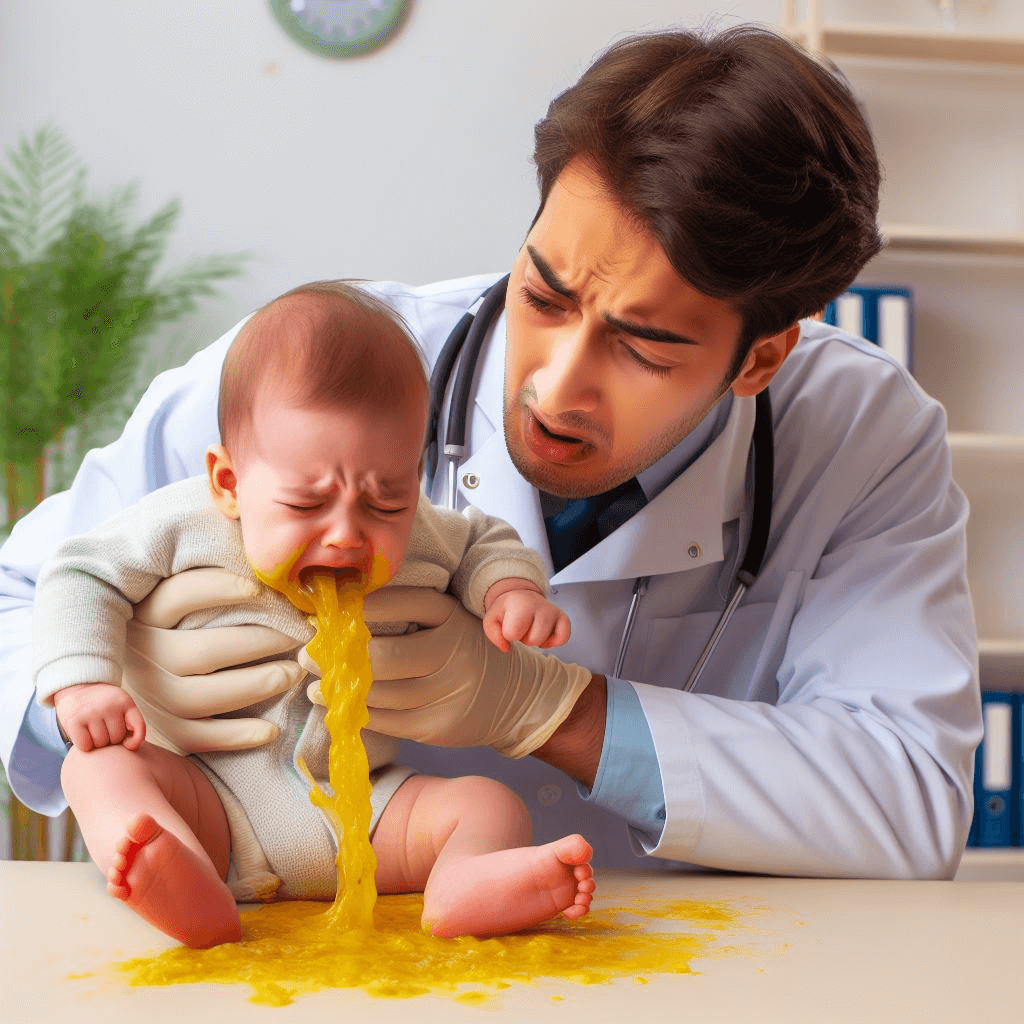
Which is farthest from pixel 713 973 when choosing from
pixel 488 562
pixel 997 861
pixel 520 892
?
pixel 997 861

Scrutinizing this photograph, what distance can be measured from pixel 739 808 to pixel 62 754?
2.06 feet

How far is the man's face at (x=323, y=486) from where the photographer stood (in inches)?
35.6

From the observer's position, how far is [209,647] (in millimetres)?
962

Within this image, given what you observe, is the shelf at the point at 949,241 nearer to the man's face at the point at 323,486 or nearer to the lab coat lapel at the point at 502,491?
the lab coat lapel at the point at 502,491

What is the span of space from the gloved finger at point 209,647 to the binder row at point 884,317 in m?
1.97

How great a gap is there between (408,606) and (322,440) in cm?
18

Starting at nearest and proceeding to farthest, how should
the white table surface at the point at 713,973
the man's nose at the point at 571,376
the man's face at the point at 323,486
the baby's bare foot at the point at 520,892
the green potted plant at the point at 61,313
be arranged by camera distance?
the white table surface at the point at 713,973, the baby's bare foot at the point at 520,892, the man's face at the point at 323,486, the man's nose at the point at 571,376, the green potted plant at the point at 61,313

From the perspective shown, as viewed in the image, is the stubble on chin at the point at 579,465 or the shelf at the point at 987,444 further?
the shelf at the point at 987,444

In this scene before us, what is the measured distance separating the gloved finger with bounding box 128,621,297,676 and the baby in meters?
0.02

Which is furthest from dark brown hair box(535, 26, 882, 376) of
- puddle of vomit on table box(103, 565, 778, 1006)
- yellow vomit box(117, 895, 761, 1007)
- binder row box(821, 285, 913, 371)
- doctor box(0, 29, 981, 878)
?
binder row box(821, 285, 913, 371)

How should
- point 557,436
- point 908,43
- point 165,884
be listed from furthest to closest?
point 908,43 → point 557,436 → point 165,884

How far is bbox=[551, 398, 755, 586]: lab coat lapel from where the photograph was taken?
127 centimetres

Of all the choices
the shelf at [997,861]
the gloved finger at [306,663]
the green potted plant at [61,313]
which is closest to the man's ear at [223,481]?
the gloved finger at [306,663]

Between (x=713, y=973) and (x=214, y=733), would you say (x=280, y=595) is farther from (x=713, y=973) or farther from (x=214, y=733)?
(x=713, y=973)
